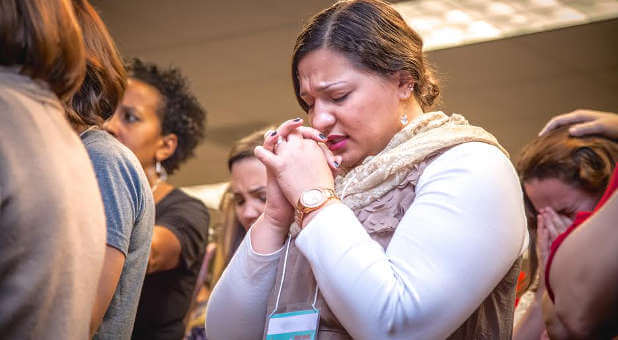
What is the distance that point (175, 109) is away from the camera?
309 centimetres

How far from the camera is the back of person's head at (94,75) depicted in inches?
58.9

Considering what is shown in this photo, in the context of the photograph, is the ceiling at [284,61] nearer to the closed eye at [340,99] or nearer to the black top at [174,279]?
the black top at [174,279]

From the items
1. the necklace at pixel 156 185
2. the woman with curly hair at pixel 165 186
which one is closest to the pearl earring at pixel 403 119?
the woman with curly hair at pixel 165 186

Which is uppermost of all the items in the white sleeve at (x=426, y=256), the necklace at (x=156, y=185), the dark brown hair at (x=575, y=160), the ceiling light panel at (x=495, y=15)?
A: the white sleeve at (x=426, y=256)

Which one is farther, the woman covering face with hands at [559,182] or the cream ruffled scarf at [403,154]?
the woman covering face with hands at [559,182]

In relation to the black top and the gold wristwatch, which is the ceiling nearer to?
the black top

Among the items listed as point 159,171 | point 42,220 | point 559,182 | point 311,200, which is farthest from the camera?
point 159,171

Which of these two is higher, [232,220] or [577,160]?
[577,160]

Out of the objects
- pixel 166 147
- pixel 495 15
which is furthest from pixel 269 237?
pixel 495 15

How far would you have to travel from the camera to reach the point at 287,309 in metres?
1.38

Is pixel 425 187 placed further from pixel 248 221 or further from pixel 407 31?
pixel 248 221

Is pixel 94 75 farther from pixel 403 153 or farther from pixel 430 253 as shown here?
pixel 430 253

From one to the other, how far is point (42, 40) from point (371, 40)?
0.74 metres

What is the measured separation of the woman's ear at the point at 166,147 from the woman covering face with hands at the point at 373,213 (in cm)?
138
